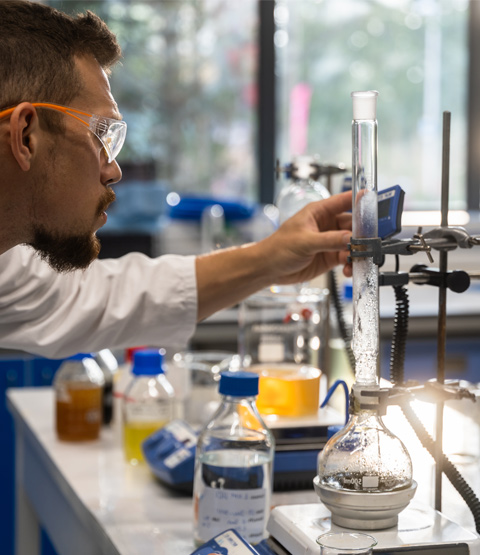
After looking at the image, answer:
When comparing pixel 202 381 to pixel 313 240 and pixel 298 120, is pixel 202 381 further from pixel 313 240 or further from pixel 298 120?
pixel 298 120

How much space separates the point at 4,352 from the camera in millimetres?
2926

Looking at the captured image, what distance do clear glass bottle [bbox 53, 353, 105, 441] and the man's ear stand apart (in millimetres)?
662

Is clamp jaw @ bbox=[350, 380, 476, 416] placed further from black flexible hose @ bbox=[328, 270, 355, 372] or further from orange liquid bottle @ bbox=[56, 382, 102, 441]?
orange liquid bottle @ bbox=[56, 382, 102, 441]

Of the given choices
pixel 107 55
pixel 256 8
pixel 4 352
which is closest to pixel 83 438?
pixel 107 55

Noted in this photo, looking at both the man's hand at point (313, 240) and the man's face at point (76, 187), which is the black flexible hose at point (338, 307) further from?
the man's face at point (76, 187)

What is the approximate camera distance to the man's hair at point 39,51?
4.00 feet

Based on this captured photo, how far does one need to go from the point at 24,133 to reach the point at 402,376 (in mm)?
618

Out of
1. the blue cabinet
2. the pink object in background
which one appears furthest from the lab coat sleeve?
the pink object in background

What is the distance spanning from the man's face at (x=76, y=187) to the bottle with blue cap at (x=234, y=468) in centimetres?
34

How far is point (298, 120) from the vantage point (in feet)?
12.7

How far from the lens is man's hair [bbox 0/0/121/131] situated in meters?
1.22

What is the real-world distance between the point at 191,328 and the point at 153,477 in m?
0.29

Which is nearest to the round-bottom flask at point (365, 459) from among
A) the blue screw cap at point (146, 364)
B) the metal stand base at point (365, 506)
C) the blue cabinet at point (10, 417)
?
Answer: the metal stand base at point (365, 506)

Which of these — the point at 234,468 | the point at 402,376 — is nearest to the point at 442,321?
the point at 402,376
